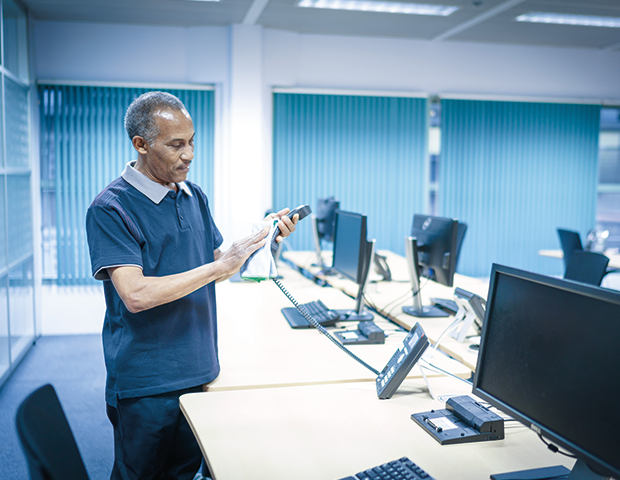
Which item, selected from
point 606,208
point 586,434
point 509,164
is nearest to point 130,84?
point 509,164

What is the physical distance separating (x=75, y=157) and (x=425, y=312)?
368 cm

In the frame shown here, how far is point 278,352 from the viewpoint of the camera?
199 centimetres

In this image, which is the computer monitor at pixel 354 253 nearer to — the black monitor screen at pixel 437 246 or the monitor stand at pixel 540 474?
the black monitor screen at pixel 437 246

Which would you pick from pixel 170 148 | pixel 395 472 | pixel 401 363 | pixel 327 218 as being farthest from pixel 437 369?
pixel 327 218

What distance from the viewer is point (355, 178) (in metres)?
5.18

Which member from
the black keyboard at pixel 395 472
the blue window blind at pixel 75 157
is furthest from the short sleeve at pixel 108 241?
the blue window blind at pixel 75 157

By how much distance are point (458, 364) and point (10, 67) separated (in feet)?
13.4

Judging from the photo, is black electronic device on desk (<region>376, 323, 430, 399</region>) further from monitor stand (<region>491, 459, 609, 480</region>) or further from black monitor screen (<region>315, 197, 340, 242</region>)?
black monitor screen (<region>315, 197, 340, 242</region>)

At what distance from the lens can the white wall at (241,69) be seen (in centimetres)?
465

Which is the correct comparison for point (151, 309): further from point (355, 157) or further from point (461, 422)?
point (355, 157)

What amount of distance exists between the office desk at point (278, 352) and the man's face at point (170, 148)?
2.34ft

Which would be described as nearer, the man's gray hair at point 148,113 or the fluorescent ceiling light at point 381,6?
the man's gray hair at point 148,113

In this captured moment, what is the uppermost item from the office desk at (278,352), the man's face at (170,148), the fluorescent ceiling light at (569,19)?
the fluorescent ceiling light at (569,19)

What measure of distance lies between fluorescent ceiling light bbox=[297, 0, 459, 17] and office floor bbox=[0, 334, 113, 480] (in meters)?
3.43
